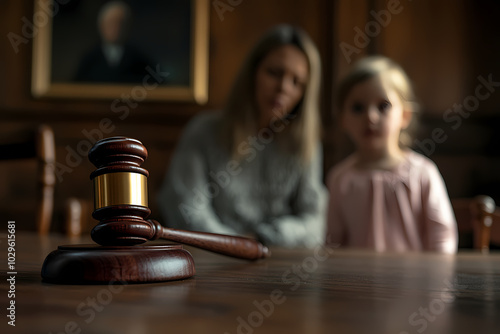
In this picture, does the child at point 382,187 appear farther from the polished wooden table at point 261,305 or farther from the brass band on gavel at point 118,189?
the brass band on gavel at point 118,189

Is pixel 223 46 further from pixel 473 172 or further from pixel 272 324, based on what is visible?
pixel 272 324

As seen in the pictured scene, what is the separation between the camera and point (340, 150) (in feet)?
9.04

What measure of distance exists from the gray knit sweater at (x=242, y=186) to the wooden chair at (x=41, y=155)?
616 mm

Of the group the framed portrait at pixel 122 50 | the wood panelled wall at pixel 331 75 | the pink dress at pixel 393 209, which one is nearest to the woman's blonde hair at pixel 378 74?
the pink dress at pixel 393 209

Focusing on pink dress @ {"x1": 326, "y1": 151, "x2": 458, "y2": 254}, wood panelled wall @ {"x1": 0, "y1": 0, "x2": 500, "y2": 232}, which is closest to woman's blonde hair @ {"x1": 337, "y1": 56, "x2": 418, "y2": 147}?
pink dress @ {"x1": 326, "y1": 151, "x2": 458, "y2": 254}

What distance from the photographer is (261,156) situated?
2.07m

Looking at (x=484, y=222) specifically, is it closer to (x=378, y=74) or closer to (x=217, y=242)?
(x=378, y=74)

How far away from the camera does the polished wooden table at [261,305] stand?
0.78 ft

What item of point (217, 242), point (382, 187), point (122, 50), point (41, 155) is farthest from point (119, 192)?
point (122, 50)

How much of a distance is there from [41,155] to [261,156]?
2.99 feet

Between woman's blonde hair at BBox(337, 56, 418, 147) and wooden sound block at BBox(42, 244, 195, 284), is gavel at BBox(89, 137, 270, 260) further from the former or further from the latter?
woman's blonde hair at BBox(337, 56, 418, 147)

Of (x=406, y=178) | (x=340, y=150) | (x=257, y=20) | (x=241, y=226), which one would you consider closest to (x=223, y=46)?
(x=257, y=20)

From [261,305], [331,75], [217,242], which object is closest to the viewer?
[261,305]

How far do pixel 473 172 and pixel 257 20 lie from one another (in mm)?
1362
